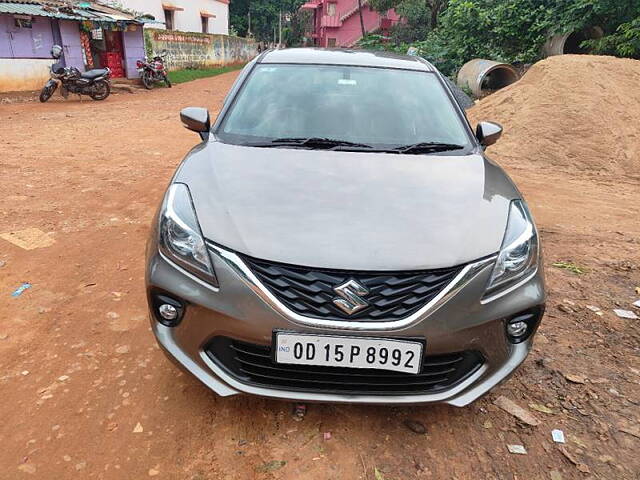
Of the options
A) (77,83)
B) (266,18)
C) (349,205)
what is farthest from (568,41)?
(266,18)

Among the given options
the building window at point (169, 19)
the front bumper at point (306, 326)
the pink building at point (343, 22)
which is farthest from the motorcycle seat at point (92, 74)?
the pink building at point (343, 22)

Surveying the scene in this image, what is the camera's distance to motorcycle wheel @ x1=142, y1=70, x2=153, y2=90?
16.0 m

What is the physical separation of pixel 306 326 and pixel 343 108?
5.26 feet

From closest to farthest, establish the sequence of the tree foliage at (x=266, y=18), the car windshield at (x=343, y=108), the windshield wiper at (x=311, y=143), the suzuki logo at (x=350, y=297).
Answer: the suzuki logo at (x=350, y=297), the windshield wiper at (x=311, y=143), the car windshield at (x=343, y=108), the tree foliage at (x=266, y=18)

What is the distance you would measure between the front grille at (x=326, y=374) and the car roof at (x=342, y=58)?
2069 mm

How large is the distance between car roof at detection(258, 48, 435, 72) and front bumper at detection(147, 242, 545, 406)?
Result: 1826 millimetres

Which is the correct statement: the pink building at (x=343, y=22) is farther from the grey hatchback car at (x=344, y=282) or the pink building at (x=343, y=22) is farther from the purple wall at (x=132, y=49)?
the grey hatchback car at (x=344, y=282)

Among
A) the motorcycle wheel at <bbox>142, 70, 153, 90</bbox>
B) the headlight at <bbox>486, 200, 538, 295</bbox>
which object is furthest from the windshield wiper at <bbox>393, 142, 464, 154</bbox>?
the motorcycle wheel at <bbox>142, 70, 153, 90</bbox>

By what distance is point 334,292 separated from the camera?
170 cm

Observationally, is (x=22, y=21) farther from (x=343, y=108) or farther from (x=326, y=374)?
(x=326, y=374)

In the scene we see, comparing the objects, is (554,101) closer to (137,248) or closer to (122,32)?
(137,248)

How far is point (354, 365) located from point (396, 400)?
235 mm

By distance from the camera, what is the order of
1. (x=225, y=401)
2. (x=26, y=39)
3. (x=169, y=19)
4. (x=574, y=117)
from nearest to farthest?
1. (x=225, y=401)
2. (x=574, y=117)
3. (x=26, y=39)
4. (x=169, y=19)

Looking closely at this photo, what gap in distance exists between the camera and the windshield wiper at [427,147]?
2574 mm
